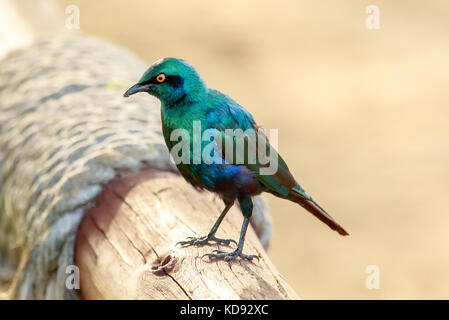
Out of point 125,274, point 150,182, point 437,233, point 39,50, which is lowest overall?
point 437,233

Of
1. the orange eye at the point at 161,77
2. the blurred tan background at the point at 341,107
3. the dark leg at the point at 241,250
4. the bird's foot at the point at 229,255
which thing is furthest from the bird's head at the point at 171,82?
the blurred tan background at the point at 341,107

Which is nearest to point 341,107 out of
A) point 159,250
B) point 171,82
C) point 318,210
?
point 318,210

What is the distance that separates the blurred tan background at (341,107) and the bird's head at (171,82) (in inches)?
98.8

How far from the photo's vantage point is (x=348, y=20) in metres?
7.46

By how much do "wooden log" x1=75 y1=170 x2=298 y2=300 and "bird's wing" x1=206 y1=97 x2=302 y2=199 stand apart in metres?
0.23

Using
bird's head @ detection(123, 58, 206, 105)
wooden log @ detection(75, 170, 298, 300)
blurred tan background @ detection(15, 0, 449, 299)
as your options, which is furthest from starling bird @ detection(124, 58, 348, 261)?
blurred tan background @ detection(15, 0, 449, 299)

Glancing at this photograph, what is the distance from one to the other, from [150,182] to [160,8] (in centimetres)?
573

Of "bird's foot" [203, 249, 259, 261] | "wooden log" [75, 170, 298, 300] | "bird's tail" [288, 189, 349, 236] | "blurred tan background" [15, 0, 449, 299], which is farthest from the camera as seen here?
"blurred tan background" [15, 0, 449, 299]

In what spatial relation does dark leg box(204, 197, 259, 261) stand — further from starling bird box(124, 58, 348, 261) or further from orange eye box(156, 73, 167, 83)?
orange eye box(156, 73, 167, 83)

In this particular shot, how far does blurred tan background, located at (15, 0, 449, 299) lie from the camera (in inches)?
172
